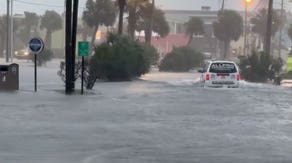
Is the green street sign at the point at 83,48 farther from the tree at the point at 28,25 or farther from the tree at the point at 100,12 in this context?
the tree at the point at 28,25

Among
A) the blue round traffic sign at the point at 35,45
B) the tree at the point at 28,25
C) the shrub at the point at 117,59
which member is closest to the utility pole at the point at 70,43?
the blue round traffic sign at the point at 35,45

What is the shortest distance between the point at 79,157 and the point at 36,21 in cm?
12476

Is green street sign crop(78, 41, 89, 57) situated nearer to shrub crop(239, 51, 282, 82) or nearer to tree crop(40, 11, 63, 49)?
shrub crop(239, 51, 282, 82)

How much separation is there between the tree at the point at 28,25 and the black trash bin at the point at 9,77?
104 meters

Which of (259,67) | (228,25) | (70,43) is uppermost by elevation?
(228,25)

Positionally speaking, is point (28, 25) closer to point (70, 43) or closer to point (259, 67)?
point (259, 67)

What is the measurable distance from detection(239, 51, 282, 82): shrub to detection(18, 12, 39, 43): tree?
85.7 meters

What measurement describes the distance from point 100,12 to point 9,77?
61.5m

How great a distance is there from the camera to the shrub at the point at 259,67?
51.8 meters

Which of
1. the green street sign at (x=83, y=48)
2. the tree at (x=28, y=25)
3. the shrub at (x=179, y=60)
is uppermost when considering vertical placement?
the tree at (x=28, y=25)

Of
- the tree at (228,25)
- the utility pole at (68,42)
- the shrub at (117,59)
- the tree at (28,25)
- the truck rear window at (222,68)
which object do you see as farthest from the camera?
the tree at (28,25)

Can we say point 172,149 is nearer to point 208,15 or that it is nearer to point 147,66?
point 147,66

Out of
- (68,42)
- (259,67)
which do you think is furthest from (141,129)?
(259,67)

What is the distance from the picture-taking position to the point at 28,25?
13388 centimetres
